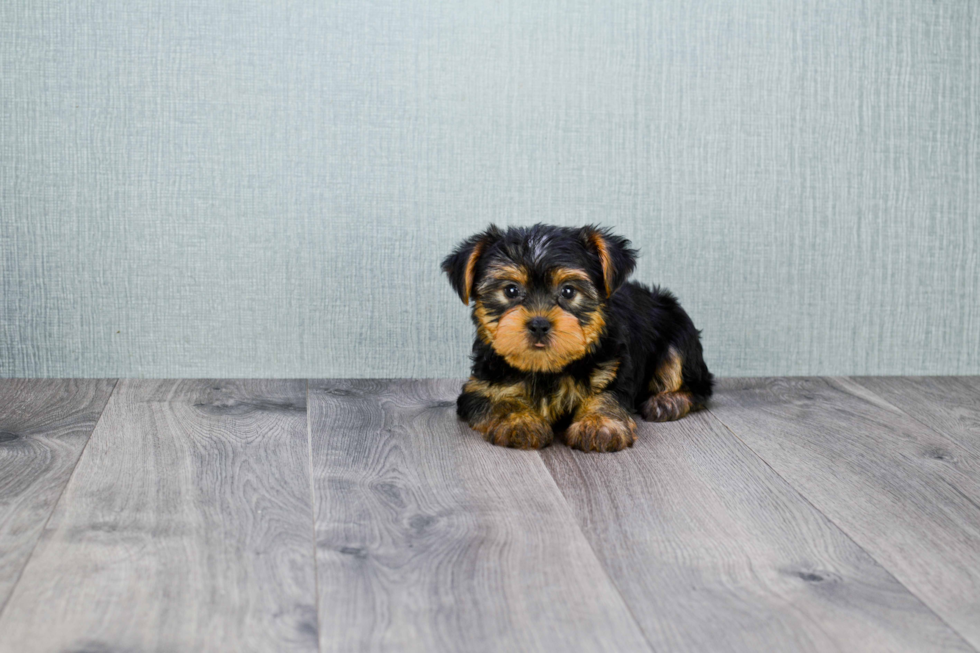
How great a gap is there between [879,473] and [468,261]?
1186 mm

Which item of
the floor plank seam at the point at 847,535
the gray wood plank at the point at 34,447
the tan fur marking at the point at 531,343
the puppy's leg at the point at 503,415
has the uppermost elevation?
the tan fur marking at the point at 531,343

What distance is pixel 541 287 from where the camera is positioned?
100.0 inches

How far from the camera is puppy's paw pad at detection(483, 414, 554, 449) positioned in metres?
2.52

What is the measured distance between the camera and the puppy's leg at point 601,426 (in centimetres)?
252

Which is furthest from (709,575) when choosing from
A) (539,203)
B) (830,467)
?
(539,203)

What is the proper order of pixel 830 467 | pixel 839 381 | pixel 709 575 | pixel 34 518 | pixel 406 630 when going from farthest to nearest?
pixel 839 381 < pixel 830 467 < pixel 34 518 < pixel 709 575 < pixel 406 630

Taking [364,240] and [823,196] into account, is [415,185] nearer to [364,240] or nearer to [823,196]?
[364,240]

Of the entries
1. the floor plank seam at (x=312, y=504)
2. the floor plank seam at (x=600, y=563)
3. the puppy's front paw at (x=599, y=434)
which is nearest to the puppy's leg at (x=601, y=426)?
the puppy's front paw at (x=599, y=434)

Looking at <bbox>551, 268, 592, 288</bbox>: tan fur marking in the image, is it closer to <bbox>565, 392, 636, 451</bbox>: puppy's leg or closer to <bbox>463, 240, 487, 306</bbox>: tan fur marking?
<bbox>463, 240, 487, 306</bbox>: tan fur marking

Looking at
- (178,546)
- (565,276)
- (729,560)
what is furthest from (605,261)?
(178,546)

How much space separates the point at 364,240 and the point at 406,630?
77.2 inches

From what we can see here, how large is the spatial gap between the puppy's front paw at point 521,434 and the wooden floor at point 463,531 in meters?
0.04

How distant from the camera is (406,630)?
1.52m

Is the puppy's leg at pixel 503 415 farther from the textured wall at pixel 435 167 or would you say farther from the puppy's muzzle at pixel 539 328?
the textured wall at pixel 435 167
